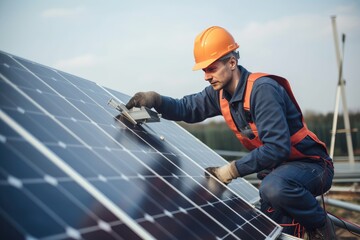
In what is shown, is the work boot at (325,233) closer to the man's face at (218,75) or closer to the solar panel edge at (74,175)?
the man's face at (218,75)

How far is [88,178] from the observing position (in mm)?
2068

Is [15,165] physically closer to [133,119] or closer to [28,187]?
[28,187]

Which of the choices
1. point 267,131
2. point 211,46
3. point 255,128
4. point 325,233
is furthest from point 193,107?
point 325,233

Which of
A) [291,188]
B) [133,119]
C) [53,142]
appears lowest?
[291,188]

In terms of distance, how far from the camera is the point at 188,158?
4.34 metres

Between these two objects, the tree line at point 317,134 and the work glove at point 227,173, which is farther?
the tree line at point 317,134

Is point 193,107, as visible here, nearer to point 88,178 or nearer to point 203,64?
point 203,64

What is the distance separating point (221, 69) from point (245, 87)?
0.43 m

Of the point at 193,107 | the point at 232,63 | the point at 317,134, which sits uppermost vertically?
the point at 232,63

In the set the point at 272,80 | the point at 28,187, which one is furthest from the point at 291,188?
the point at 28,187

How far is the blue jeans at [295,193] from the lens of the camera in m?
3.57

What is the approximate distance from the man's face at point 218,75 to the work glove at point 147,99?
0.73m

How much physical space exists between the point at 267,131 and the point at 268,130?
18mm

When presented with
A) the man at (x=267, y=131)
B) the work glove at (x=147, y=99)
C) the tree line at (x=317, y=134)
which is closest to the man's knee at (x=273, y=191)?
the man at (x=267, y=131)
